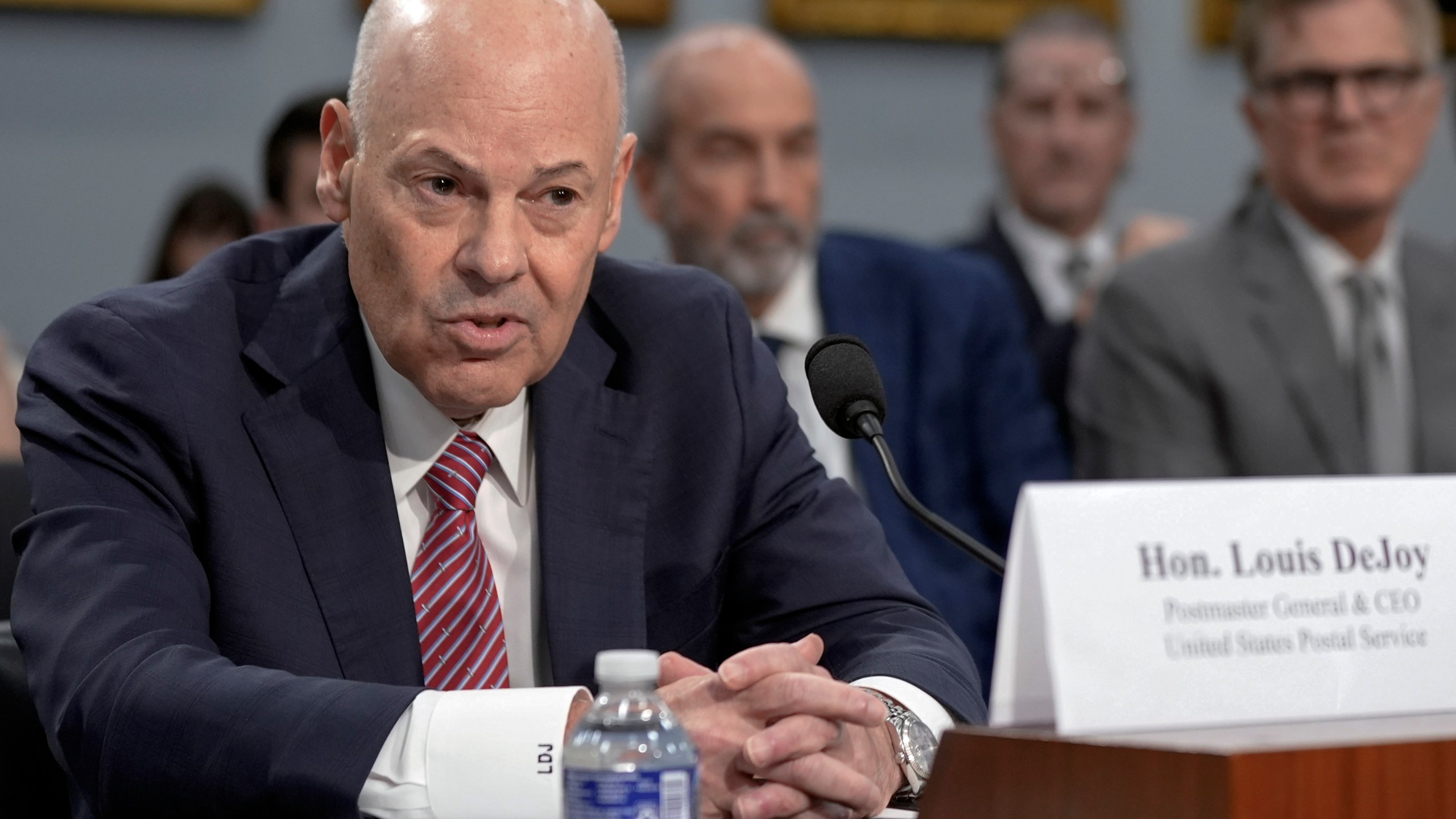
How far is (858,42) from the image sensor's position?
4.74 m

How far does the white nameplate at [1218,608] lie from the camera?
104 cm

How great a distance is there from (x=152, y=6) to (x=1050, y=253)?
2311mm

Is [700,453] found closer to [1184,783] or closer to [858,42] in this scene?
[1184,783]

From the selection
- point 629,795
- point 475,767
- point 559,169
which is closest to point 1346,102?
point 559,169

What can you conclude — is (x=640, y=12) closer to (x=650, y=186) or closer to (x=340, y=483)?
(x=650, y=186)

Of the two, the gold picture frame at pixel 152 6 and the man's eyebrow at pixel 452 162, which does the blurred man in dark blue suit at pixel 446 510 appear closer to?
the man's eyebrow at pixel 452 162

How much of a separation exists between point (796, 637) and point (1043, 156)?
2.91 meters

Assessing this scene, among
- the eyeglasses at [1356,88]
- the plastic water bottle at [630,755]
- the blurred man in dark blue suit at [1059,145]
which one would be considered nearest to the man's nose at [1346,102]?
the eyeglasses at [1356,88]

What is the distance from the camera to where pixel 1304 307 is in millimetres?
3096

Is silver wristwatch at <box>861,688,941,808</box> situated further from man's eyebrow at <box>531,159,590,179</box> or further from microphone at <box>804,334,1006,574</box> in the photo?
man's eyebrow at <box>531,159,590,179</box>

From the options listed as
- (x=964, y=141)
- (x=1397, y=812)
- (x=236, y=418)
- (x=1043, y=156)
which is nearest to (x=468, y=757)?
(x=236, y=418)

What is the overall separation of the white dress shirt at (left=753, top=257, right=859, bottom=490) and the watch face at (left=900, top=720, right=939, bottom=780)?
1547 millimetres

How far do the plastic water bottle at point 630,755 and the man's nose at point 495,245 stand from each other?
550 mm

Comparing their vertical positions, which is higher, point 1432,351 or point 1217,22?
point 1217,22
